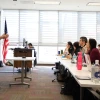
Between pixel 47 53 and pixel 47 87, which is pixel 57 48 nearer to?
pixel 47 53

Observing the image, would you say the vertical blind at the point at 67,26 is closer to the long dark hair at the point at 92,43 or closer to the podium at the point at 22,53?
the podium at the point at 22,53

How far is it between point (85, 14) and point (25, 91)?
634 cm

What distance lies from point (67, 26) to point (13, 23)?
2.70 m

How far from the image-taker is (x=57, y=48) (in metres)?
9.69

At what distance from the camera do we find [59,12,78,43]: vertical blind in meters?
9.59

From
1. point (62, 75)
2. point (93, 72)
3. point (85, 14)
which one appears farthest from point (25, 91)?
point (85, 14)

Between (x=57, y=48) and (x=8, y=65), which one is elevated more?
(x=57, y=48)

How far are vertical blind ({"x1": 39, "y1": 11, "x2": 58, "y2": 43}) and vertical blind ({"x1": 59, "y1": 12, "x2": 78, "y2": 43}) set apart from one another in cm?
25

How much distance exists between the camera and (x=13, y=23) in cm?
947

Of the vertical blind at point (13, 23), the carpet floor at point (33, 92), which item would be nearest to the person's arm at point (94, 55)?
the carpet floor at point (33, 92)

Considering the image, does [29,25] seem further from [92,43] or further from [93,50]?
[93,50]

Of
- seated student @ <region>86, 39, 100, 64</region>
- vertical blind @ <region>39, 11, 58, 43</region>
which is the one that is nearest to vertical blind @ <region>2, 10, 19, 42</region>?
vertical blind @ <region>39, 11, 58, 43</region>

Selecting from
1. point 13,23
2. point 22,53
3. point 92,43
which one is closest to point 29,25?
point 13,23

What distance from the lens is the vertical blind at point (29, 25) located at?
9.48 metres
